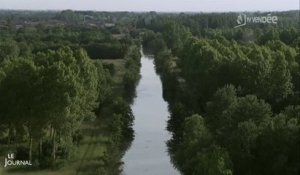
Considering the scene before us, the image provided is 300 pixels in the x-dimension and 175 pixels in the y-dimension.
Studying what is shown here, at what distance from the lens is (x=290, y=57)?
36156mm

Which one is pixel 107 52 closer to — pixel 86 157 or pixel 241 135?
pixel 86 157

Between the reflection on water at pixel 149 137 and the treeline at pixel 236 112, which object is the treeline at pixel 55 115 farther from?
the treeline at pixel 236 112

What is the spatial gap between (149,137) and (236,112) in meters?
11.2

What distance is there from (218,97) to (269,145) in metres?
8.68

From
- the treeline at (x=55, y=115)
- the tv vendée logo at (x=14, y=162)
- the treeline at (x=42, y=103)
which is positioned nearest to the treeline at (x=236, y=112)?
the treeline at (x=55, y=115)

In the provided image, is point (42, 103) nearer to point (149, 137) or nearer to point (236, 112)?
point (236, 112)

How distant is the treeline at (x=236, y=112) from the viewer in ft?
56.7

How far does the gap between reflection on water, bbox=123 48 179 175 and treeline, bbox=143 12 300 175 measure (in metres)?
0.67

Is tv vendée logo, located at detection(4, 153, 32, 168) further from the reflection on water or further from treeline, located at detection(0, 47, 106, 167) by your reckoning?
the reflection on water

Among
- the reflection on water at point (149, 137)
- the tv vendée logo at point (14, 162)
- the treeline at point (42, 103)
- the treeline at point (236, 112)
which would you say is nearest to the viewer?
the treeline at point (236, 112)

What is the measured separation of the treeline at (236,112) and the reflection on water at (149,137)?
2.20 feet

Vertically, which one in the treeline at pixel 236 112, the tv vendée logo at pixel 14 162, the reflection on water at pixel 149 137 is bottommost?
the reflection on water at pixel 149 137

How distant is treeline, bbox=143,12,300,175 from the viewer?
680 inches

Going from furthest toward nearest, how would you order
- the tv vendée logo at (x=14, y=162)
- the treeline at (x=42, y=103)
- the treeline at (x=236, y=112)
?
1. the tv vendée logo at (x=14, y=162)
2. the treeline at (x=42, y=103)
3. the treeline at (x=236, y=112)
